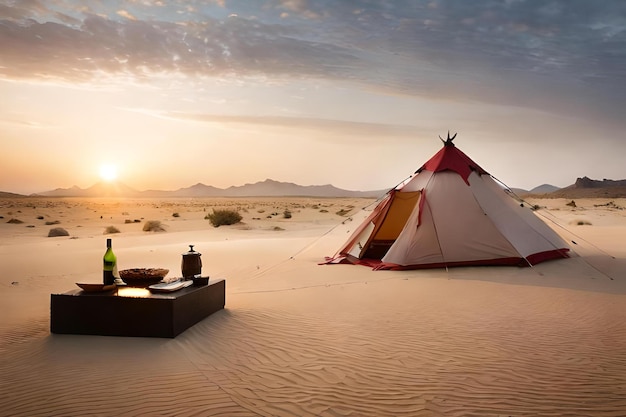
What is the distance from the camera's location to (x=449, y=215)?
42.5 ft

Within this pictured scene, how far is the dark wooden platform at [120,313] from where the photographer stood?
6949 millimetres

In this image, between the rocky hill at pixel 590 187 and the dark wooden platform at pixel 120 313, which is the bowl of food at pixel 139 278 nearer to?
the dark wooden platform at pixel 120 313

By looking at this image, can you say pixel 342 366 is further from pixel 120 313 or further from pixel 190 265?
pixel 190 265

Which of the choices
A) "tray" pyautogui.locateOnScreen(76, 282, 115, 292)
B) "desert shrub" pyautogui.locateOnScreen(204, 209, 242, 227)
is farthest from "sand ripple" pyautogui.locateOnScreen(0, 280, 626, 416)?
"desert shrub" pyautogui.locateOnScreen(204, 209, 242, 227)

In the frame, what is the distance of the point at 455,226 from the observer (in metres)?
12.8

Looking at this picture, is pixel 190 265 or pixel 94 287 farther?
pixel 190 265

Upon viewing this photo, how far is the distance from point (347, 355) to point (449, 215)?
23.9ft

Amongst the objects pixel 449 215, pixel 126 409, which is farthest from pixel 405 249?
pixel 126 409

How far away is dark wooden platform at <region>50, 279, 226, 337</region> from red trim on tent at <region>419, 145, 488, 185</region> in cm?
859

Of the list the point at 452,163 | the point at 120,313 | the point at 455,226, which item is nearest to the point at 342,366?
the point at 120,313

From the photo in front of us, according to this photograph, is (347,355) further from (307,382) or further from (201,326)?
(201,326)

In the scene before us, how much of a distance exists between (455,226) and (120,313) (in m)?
8.32

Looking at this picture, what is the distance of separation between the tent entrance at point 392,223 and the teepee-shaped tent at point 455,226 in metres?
0.10

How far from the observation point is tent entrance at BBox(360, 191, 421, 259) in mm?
14539
